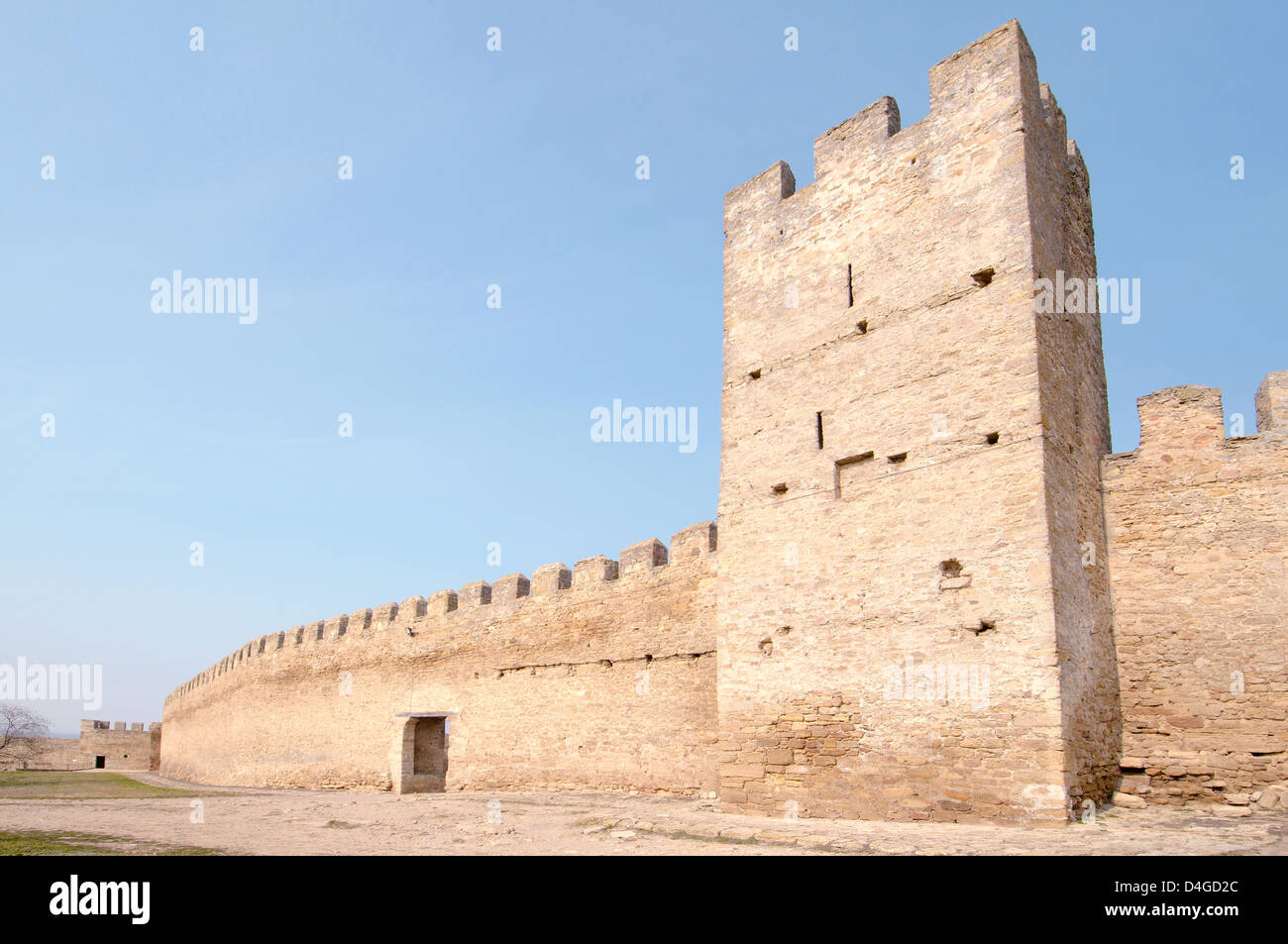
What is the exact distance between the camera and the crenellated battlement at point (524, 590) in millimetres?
13119

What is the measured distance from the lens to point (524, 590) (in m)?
15.9

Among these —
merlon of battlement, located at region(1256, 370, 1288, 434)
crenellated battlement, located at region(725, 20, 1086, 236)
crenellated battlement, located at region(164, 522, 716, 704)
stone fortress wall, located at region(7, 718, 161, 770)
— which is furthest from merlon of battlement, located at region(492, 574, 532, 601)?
stone fortress wall, located at region(7, 718, 161, 770)

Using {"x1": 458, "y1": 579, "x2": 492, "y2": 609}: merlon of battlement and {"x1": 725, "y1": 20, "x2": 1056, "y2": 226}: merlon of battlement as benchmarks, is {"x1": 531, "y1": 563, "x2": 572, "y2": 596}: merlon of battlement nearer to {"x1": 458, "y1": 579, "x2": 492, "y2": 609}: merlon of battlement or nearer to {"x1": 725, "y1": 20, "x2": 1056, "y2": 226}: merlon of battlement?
{"x1": 458, "y1": 579, "x2": 492, "y2": 609}: merlon of battlement

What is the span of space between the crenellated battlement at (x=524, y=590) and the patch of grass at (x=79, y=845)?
293 inches

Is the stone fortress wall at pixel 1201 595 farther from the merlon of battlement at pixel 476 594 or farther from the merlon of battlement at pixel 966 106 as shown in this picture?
the merlon of battlement at pixel 476 594

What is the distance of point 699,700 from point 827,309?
17.5ft

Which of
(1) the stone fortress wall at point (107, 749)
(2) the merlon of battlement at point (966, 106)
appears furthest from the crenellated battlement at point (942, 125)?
(1) the stone fortress wall at point (107, 749)

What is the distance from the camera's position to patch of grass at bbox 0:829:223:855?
258 inches

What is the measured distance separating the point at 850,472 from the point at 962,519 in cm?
147

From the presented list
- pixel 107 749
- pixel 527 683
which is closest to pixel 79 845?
pixel 527 683

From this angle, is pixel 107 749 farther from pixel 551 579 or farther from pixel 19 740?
pixel 551 579

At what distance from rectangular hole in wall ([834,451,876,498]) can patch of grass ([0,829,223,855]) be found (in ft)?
21.8

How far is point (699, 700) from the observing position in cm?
1227
